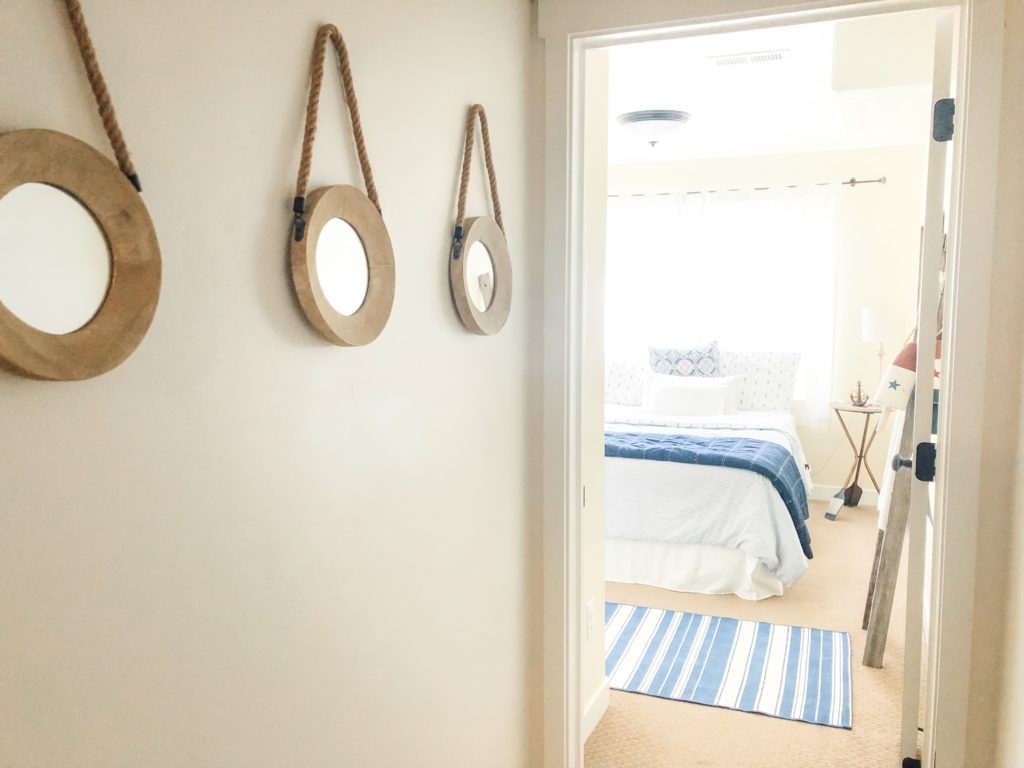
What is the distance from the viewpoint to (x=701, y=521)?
399 centimetres

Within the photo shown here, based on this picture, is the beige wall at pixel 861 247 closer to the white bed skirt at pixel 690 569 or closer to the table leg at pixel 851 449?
the table leg at pixel 851 449

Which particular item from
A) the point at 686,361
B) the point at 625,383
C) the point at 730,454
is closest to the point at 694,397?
the point at 686,361

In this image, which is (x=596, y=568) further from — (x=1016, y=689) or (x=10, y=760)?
(x=10, y=760)

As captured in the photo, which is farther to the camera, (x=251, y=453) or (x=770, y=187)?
(x=770, y=187)

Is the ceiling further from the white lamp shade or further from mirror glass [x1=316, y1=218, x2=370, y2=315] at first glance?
mirror glass [x1=316, y1=218, x2=370, y2=315]

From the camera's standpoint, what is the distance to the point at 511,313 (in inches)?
79.1

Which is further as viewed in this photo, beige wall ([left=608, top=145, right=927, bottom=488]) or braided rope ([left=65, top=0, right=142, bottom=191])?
beige wall ([left=608, top=145, right=927, bottom=488])

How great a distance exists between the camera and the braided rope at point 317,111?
1.15m

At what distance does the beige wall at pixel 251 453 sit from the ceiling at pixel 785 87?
4.40ft

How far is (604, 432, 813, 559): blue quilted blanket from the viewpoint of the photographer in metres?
3.97

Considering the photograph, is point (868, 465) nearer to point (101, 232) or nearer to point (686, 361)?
point (686, 361)

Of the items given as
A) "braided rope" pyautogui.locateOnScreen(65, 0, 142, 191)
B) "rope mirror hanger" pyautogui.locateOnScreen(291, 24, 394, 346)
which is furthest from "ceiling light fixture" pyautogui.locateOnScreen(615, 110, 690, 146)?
"braided rope" pyautogui.locateOnScreen(65, 0, 142, 191)

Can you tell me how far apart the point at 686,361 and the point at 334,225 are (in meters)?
4.91

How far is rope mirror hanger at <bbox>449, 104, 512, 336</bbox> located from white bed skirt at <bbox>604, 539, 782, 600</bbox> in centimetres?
245
